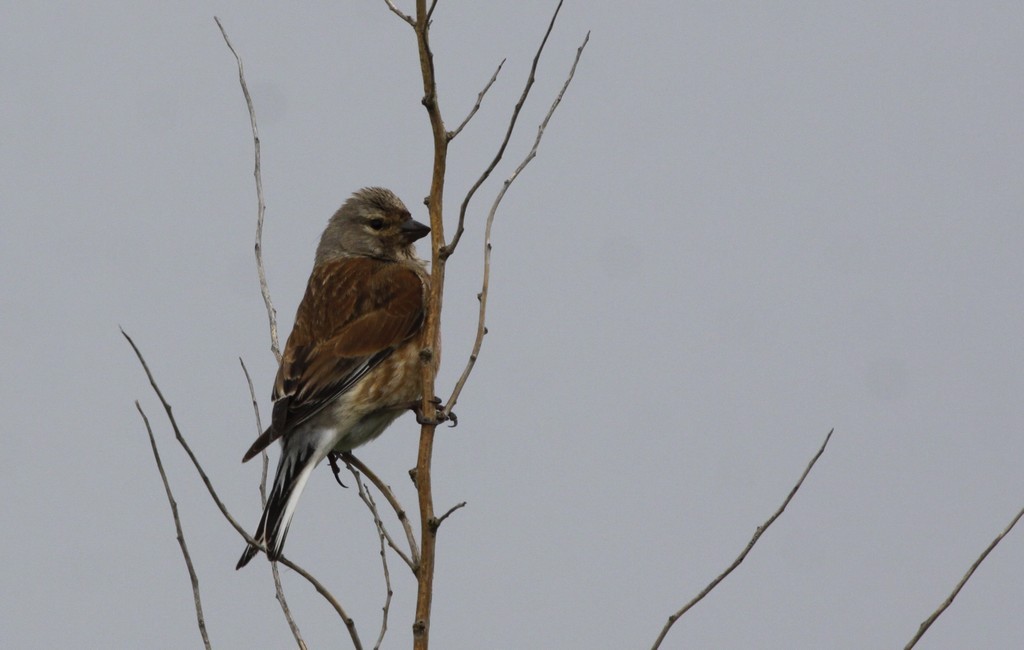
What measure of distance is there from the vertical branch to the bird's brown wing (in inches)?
52.7

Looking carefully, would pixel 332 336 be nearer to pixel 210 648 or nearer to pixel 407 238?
pixel 407 238

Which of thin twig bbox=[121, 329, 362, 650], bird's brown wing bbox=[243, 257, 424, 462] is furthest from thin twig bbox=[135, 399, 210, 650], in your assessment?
bird's brown wing bbox=[243, 257, 424, 462]

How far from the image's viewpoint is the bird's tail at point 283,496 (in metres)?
4.24

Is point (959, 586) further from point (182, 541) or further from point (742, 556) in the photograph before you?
point (182, 541)

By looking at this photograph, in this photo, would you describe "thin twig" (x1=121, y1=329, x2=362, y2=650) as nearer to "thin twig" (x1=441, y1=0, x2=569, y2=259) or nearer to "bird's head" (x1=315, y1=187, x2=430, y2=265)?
"thin twig" (x1=441, y1=0, x2=569, y2=259)

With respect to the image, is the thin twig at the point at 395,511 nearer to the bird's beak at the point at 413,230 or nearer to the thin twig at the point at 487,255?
the thin twig at the point at 487,255

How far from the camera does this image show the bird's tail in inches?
167

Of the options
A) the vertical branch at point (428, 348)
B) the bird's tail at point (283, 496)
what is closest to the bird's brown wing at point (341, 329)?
the bird's tail at point (283, 496)

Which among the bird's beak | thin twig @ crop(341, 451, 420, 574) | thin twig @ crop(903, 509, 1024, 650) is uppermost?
the bird's beak

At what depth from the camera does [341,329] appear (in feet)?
18.1

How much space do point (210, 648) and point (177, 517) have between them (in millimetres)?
352

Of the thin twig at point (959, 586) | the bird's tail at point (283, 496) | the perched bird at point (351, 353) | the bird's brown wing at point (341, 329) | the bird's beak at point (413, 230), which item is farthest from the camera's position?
the bird's beak at point (413, 230)

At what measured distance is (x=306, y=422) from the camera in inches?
198

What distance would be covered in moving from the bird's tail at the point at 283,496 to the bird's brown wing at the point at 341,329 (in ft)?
0.45
